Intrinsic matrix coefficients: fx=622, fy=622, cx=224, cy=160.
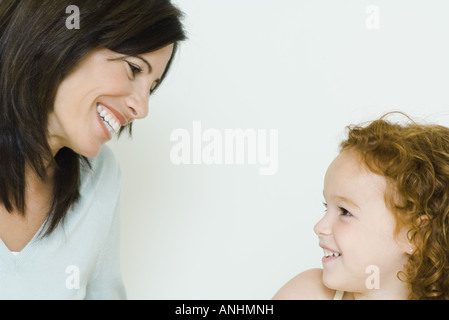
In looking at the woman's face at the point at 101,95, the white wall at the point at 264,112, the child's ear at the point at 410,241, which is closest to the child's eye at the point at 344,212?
the child's ear at the point at 410,241

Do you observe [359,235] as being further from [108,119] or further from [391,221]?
[108,119]

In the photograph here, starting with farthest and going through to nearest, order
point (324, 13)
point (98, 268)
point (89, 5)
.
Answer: point (324, 13) < point (98, 268) < point (89, 5)

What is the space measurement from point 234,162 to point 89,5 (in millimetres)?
817

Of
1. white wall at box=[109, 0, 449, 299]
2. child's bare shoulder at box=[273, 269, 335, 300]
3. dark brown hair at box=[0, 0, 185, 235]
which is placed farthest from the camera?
white wall at box=[109, 0, 449, 299]

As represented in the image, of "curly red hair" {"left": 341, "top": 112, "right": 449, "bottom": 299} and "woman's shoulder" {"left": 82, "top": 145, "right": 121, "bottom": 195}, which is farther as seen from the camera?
"woman's shoulder" {"left": 82, "top": 145, "right": 121, "bottom": 195}

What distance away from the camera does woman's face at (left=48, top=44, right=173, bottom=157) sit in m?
1.27

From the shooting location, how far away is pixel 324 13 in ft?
6.15

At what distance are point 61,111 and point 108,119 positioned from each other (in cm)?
10

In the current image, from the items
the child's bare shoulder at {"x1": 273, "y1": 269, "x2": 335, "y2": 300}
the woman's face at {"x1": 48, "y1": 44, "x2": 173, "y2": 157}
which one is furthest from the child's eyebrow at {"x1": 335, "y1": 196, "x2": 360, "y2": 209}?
the woman's face at {"x1": 48, "y1": 44, "x2": 173, "y2": 157}

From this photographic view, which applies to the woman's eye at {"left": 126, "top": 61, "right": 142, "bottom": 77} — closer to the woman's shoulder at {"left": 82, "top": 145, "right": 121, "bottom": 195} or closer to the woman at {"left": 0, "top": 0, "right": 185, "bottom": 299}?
the woman at {"left": 0, "top": 0, "right": 185, "bottom": 299}

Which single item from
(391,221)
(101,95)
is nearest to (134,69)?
(101,95)

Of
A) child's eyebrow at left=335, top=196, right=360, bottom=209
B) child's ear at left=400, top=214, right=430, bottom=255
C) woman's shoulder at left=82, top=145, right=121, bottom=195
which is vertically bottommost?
child's ear at left=400, top=214, right=430, bottom=255
